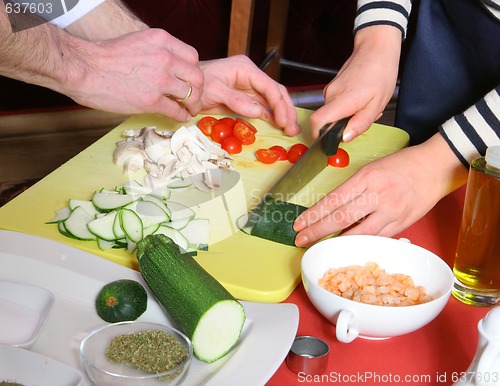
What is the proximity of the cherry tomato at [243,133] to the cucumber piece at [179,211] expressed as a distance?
466mm

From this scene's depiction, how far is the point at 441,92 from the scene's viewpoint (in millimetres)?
2250

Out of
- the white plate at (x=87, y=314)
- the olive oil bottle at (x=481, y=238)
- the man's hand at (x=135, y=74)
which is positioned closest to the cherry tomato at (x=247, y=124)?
the man's hand at (x=135, y=74)

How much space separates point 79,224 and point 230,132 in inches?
27.0

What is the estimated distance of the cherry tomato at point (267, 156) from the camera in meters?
2.07

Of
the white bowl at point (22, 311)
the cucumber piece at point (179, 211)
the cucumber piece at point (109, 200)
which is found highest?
the white bowl at point (22, 311)

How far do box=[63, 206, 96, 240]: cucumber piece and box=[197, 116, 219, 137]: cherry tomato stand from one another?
2.04ft

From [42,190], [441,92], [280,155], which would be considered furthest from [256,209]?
[441,92]

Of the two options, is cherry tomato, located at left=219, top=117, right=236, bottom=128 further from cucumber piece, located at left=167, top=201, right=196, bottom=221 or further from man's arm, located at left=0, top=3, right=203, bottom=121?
cucumber piece, located at left=167, top=201, right=196, bottom=221

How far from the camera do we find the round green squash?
1.32 metres

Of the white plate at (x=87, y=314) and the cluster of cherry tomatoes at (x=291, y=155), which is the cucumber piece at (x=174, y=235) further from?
the cluster of cherry tomatoes at (x=291, y=155)

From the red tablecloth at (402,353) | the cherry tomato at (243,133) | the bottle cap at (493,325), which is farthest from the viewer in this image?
the cherry tomato at (243,133)

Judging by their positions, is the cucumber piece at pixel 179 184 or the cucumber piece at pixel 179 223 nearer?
the cucumber piece at pixel 179 223

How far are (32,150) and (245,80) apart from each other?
2207mm

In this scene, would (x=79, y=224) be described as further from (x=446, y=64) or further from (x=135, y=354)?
(x=446, y=64)
